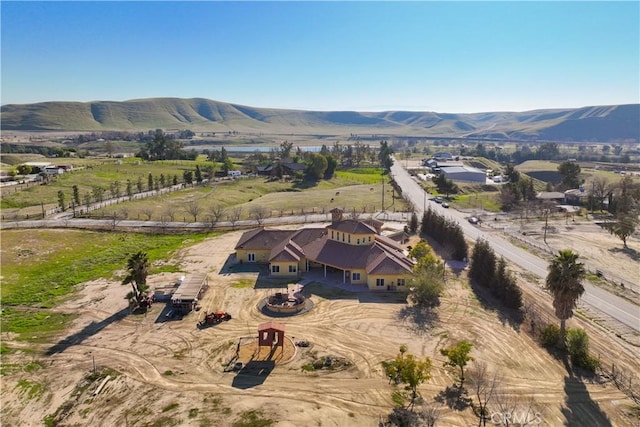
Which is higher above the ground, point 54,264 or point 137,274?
point 137,274

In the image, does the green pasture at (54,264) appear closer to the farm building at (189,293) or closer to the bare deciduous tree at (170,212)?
the farm building at (189,293)

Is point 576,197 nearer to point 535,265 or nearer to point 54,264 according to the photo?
point 535,265

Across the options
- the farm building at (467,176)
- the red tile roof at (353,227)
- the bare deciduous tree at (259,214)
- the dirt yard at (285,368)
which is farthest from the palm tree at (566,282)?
the farm building at (467,176)

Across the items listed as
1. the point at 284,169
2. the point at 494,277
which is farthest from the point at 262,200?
the point at 494,277

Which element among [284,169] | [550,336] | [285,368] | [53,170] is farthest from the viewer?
[284,169]

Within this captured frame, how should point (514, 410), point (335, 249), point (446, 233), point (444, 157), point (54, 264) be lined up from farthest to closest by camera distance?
point (444, 157) < point (446, 233) < point (54, 264) < point (335, 249) < point (514, 410)

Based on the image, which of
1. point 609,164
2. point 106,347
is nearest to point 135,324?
point 106,347

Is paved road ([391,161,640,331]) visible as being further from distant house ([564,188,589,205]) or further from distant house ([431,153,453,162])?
distant house ([431,153,453,162])
